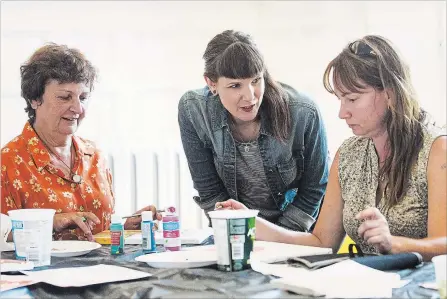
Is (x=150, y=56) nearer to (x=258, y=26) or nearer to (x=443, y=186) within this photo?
(x=258, y=26)

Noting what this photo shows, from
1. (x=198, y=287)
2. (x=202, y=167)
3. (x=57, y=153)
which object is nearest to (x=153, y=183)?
(x=202, y=167)

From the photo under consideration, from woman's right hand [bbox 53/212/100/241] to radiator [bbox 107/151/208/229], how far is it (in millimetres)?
1795

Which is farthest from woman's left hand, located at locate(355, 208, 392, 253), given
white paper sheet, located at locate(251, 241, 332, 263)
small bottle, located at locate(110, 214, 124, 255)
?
small bottle, located at locate(110, 214, 124, 255)

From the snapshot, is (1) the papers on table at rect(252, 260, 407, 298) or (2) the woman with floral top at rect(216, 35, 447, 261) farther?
(2) the woman with floral top at rect(216, 35, 447, 261)

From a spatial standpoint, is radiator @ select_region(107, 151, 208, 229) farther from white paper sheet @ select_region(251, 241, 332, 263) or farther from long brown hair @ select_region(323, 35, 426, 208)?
long brown hair @ select_region(323, 35, 426, 208)

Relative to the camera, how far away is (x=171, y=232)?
1948 mm

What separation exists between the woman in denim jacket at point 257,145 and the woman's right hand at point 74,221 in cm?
54

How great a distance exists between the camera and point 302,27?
397 centimetres

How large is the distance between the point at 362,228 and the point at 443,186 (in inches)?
11.3

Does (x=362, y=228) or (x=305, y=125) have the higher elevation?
(x=305, y=125)

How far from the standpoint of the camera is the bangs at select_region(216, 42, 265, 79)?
7.42 ft

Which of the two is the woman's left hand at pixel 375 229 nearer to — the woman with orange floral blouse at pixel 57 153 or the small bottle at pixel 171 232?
the small bottle at pixel 171 232

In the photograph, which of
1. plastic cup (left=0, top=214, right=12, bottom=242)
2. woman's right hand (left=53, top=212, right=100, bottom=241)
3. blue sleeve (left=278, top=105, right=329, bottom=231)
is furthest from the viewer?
blue sleeve (left=278, top=105, right=329, bottom=231)

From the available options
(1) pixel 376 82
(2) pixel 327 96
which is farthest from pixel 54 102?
(2) pixel 327 96
